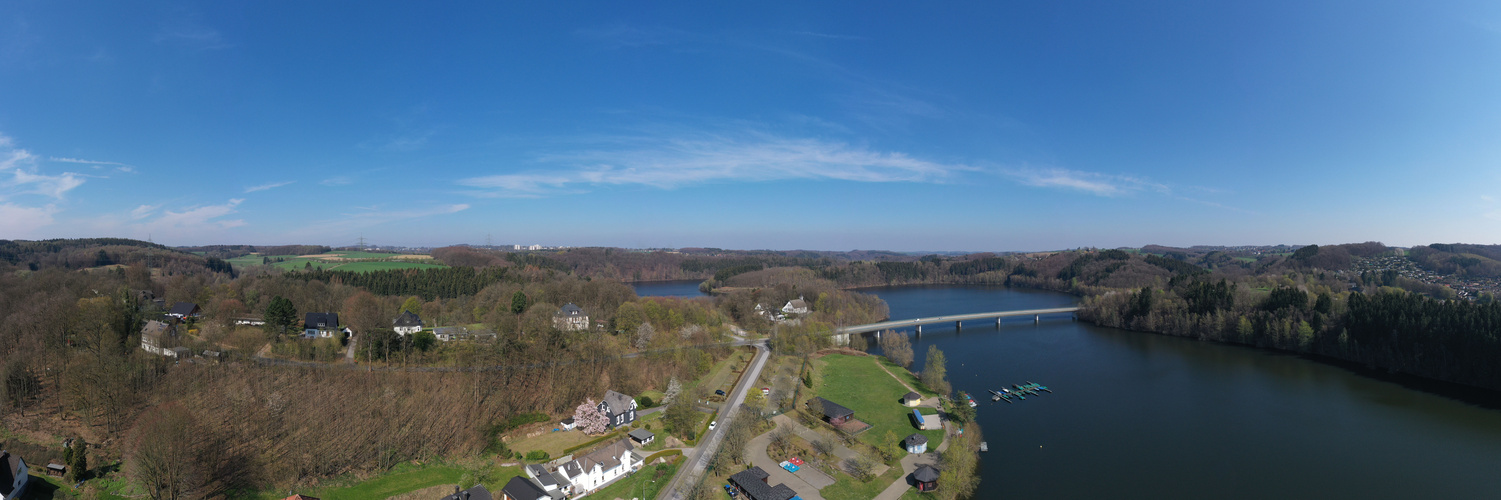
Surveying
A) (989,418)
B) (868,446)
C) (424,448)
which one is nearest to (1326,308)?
(989,418)

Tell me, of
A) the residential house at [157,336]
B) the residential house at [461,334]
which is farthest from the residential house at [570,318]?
the residential house at [157,336]

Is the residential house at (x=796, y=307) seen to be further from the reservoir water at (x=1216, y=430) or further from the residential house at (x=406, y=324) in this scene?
the residential house at (x=406, y=324)

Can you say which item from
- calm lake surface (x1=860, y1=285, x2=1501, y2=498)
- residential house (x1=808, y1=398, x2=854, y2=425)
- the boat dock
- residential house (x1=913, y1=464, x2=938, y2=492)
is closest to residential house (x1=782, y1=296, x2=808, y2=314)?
calm lake surface (x1=860, y1=285, x2=1501, y2=498)

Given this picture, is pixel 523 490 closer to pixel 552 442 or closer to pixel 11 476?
pixel 552 442

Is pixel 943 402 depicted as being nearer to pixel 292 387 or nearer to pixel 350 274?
pixel 292 387

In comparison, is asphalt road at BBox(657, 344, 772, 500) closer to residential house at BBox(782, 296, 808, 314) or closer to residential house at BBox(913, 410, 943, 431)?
residential house at BBox(913, 410, 943, 431)

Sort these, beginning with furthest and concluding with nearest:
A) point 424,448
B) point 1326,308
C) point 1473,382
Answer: point 1326,308, point 1473,382, point 424,448
